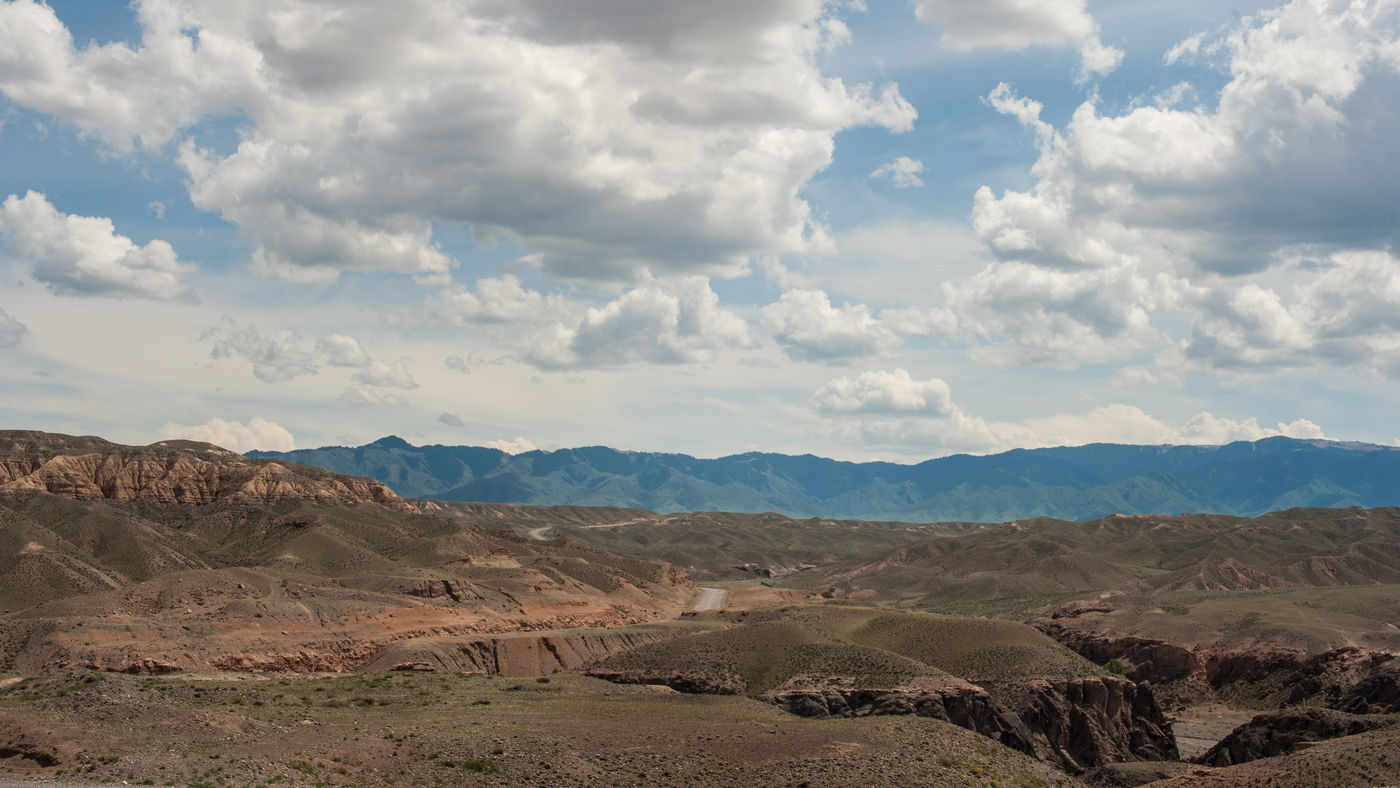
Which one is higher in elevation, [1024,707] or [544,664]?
[1024,707]

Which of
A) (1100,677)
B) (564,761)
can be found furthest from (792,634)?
(564,761)

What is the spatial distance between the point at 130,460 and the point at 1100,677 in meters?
124

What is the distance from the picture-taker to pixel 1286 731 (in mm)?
58219

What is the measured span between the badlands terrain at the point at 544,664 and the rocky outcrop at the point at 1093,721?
21 cm

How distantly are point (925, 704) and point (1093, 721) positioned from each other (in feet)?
44.0

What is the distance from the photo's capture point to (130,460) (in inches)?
5399

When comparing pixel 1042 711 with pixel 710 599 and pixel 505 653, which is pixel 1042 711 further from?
pixel 710 599

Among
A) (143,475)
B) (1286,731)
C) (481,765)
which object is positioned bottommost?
(1286,731)

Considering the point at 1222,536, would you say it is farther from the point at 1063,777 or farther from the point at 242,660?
the point at 242,660

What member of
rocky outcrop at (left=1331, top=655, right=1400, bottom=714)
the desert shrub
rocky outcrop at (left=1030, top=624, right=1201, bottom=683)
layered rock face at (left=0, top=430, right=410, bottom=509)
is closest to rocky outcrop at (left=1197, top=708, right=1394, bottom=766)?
rocky outcrop at (left=1331, top=655, right=1400, bottom=714)

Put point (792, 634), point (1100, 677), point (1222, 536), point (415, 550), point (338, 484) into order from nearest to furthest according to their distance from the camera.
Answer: point (1100, 677) < point (792, 634) < point (415, 550) < point (338, 484) < point (1222, 536)

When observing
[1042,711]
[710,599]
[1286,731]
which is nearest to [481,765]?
[1042,711]

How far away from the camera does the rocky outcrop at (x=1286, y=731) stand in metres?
56.1

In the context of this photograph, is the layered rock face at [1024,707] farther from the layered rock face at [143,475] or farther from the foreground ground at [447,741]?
the layered rock face at [143,475]
